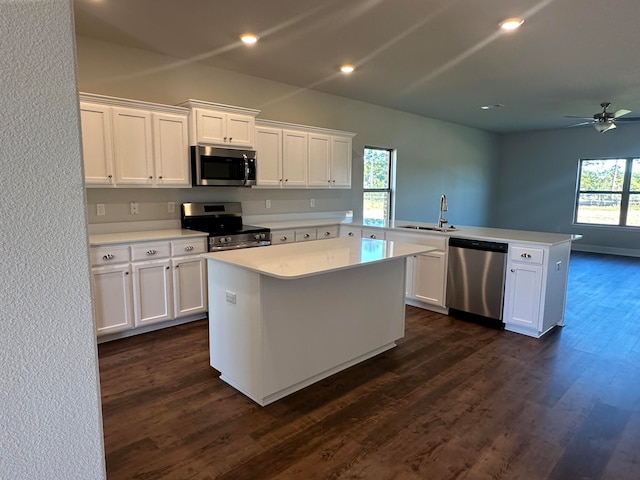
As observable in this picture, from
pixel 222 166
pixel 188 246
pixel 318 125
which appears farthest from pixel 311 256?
pixel 318 125

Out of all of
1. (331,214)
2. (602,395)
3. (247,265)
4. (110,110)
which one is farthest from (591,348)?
(110,110)

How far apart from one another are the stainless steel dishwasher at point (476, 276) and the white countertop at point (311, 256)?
111cm

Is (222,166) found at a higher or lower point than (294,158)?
lower

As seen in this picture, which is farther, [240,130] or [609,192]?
[609,192]

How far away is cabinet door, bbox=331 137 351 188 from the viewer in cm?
549

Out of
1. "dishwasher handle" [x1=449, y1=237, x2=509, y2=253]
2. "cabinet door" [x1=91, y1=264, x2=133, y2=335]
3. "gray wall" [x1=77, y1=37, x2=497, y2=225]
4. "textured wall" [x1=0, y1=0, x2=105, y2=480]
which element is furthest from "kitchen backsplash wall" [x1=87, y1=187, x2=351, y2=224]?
"textured wall" [x1=0, y1=0, x2=105, y2=480]

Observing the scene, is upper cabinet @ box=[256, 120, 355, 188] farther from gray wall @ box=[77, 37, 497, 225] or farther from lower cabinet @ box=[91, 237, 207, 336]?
lower cabinet @ box=[91, 237, 207, 336]

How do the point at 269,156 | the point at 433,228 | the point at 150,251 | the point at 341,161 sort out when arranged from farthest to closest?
the point at 341,161 → the point at 269,156 → the point at 433,228 → the point at 150,251

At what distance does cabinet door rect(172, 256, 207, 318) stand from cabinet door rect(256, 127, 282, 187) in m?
1.33

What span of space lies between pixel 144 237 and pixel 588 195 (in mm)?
8862

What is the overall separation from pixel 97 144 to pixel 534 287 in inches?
162

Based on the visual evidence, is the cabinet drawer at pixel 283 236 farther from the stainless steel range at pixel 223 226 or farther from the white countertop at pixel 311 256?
the white countertop at pixel 311 256

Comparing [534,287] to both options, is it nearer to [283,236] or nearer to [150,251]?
[283,236]

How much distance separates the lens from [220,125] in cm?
416
